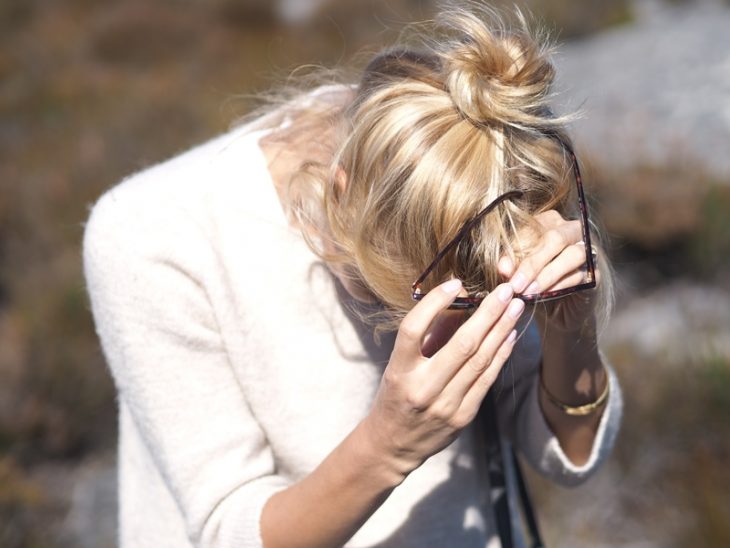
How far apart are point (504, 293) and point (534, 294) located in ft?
0.20

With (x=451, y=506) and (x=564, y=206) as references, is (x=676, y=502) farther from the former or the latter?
(x=564, y=206)

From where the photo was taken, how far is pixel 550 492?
129 inches

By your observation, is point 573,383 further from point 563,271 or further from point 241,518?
point 241,518

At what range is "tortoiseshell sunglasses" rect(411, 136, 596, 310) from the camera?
3.37 feet

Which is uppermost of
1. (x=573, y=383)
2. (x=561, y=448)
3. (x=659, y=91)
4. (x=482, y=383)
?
(x=482, y=383)

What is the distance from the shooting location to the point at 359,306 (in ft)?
4.30

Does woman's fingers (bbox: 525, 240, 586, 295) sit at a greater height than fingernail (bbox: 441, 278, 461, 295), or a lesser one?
lesser

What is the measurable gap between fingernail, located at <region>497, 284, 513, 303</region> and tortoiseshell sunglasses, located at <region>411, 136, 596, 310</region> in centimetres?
3

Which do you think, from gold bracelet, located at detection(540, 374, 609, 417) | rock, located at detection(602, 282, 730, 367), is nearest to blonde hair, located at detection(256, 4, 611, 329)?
gold bracelet, located at detection(540, 374, 609, 417)

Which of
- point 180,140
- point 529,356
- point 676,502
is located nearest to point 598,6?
point 180,140

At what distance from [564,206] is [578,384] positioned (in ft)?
1.20

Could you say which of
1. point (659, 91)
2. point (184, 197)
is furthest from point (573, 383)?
point (659, 91)

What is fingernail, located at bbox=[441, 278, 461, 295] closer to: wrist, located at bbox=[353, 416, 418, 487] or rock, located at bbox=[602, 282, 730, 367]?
wrist, located at bbox=[353, 416, 418, 487]

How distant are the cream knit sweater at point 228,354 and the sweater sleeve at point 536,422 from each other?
150 millimetres
